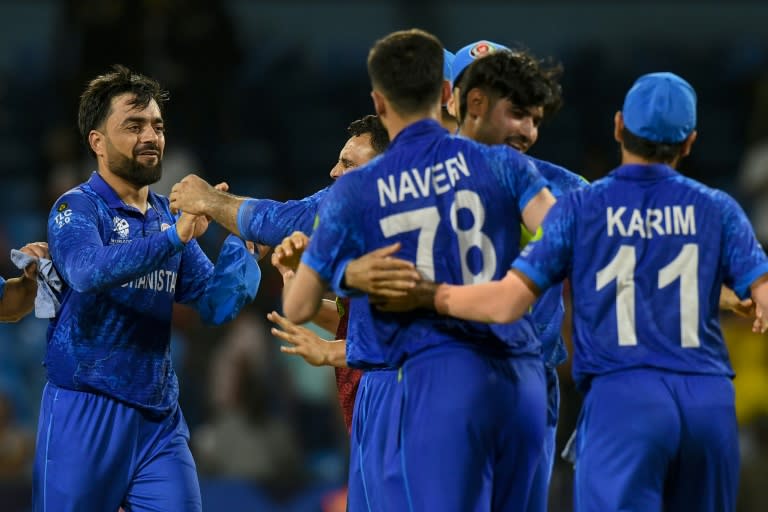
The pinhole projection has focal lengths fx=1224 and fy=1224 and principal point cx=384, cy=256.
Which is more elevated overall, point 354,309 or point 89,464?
point 354,309

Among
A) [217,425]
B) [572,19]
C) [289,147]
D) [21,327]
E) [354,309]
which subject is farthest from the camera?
[572,19]

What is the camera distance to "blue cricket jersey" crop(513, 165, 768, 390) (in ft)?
13.2

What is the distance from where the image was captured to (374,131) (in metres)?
5.46

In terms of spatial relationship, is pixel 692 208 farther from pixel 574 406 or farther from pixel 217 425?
pixel 217 425

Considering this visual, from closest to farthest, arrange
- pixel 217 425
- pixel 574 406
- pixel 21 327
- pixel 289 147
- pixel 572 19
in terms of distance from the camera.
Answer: pixel 574 406 → pixel 217 425 → pixel 21 327 → pixel 289 147 → pixel 572 19

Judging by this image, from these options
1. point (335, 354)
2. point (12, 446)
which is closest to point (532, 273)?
point (335, 354)

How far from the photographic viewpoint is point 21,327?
10.6 metres

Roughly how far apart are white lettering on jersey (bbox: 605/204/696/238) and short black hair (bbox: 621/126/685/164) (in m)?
0.22

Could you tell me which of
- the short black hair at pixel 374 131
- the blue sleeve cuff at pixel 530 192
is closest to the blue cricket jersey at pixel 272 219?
the short black hair at pixel 374 131

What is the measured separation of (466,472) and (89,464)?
1819mm

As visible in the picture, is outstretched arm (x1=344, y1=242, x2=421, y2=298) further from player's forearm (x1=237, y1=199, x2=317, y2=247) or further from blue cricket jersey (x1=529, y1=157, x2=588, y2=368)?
player's forearm (x1=237, y1=199, x2=317, y2=247)

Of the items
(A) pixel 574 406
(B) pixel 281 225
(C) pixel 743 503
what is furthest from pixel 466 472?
(C) pixel 743 503

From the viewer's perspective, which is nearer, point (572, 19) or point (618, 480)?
point (618, 480)

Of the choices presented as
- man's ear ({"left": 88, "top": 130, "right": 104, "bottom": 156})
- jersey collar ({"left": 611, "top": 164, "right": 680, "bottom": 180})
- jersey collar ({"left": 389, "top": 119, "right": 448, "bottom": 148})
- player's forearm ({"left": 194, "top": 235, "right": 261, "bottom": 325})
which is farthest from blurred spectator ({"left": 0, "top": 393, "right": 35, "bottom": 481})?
jersey collar ({"left": 611, "top": 164, "right": 680, "bottom": 180})
